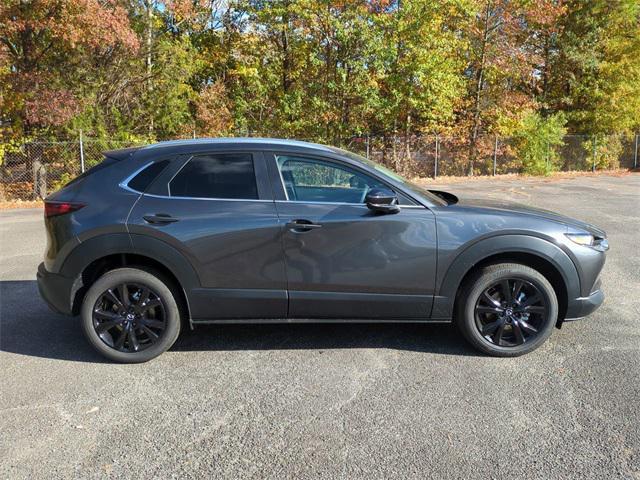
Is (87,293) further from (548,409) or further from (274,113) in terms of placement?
(274,113)

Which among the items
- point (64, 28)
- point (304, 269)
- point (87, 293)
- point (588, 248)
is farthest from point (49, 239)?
point (64, 28)

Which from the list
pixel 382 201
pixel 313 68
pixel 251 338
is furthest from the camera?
pixel 313 68

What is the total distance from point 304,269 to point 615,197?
13543 millimetres

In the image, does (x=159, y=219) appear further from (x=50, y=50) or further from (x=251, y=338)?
(x=50, y=50)

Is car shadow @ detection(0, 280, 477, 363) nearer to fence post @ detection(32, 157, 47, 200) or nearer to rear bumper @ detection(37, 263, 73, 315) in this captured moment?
rear bumper @ detection(37, 263, 73, 315)

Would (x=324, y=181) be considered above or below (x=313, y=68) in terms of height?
below

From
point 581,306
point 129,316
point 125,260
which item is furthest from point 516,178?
point 129,316

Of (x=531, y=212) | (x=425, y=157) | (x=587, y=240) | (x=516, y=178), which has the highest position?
(x=425, y=157)

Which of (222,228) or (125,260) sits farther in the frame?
(125,260)

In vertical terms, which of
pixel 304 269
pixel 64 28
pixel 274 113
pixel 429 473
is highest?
pixel 64 28

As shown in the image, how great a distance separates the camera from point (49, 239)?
4.07m

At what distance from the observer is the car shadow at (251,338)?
421 centimetres

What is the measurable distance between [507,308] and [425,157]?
1777 centimetres

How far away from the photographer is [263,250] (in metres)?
3.87
